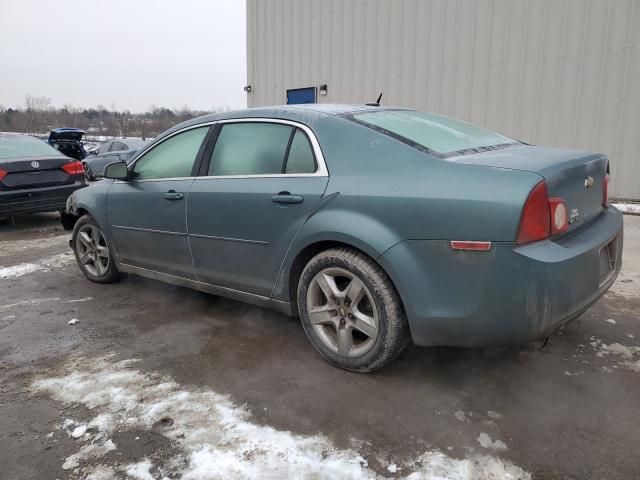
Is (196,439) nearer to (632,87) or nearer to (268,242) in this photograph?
(268,242)

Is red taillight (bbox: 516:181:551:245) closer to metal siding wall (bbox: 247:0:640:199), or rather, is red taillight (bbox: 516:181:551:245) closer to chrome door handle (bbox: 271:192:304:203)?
chrome door handle (bbox: 271:192:304:203)

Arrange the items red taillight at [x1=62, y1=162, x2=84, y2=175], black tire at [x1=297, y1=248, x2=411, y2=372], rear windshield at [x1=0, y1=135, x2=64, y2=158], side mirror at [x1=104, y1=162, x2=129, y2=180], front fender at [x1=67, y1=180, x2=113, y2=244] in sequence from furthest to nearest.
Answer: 1. red taillight at [x1=62, y1=162, x2=84, y2=175]
2. rear windshield at [x1=0, y1=135, x2=64, y2=158]
3. front fender at [x1=67, y1=180, x2=113, y2=244]
4. side mirror at [x1=104, y1=162, x2=129, y2=180]
5. black tire at [x1=297, y1=248, x2=411, y2=372]

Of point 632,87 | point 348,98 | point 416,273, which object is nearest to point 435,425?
point 416,273

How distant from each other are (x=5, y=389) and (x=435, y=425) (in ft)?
7.38

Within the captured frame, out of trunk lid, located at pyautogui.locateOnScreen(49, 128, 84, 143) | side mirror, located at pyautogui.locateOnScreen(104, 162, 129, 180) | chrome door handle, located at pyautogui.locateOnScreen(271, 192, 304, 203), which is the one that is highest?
trunk lid, located at pyautogui.locateOnScreen(49, 128, 84, 143)

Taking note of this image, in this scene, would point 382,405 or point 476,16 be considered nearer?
point 382,405

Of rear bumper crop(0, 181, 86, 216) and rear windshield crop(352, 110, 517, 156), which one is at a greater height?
rear windshield crop(352, 110, 517, 156)

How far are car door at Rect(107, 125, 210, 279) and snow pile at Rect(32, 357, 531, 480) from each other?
113cm

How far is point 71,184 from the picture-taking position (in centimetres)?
755

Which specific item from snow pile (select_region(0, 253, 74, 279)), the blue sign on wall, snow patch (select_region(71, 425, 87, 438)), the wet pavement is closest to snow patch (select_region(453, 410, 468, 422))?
the wet pavement

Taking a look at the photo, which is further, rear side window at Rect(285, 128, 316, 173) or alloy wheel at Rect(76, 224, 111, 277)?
alloy wheel at Rect(76, 224, 111, 277)

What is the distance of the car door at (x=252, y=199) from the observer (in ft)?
9.27

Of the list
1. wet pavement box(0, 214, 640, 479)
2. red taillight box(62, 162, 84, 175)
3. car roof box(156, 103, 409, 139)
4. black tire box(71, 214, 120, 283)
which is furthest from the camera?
red taillight box(62, 162, 84, 175)

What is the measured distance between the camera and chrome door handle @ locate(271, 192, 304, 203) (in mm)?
2774
